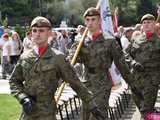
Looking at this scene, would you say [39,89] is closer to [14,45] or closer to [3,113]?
[3,113]

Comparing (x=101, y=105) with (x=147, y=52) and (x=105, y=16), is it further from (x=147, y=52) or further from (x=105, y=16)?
(x=105, y=16)

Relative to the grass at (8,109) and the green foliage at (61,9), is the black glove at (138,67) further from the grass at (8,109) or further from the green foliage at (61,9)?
the green foliage at (61,9)

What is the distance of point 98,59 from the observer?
8.81m

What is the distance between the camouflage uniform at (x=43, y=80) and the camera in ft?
21.1

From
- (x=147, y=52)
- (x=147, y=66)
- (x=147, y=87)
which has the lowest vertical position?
(x=147, y=87)

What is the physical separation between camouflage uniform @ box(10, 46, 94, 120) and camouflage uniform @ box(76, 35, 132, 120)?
2.14 m

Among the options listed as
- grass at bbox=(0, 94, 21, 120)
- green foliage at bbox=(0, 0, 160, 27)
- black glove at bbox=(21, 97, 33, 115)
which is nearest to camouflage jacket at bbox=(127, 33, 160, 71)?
grass at bbox=(0, 94, 21, 120)

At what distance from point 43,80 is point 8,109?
7.24 m

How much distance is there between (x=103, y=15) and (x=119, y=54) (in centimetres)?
280

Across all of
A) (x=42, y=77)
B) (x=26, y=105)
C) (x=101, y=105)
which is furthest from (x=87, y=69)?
(x=26, y=105)

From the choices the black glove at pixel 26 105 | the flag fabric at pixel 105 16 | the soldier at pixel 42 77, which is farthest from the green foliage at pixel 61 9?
the black glove at pixel 26 105

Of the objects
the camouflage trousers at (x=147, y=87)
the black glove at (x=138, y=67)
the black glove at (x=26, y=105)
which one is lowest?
the camouflage trousers at (x=147, y=87)

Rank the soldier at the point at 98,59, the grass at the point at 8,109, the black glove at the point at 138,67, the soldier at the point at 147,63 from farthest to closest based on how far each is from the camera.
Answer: the grass at the point at 8,109, the soldier at the point at 147,63, the black glove at the point at 138,67, the soldier at the point at 98,59

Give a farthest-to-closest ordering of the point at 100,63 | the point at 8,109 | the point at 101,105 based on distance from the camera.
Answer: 1. the point at 8,109
2. the point at 100,63
3. the point at 101,105
